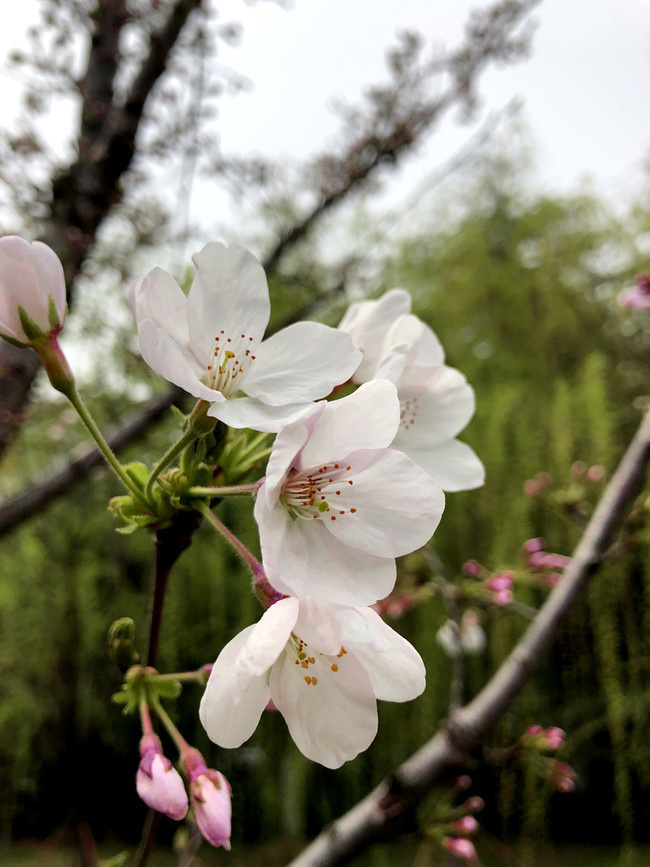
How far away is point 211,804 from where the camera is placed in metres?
0.34

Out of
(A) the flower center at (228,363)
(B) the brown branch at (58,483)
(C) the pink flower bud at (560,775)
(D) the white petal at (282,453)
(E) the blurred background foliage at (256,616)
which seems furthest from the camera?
(E) the blurred background foliage at (256,616)

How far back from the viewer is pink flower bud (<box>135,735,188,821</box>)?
326 millimetres

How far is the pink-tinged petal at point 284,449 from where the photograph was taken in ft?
0.92

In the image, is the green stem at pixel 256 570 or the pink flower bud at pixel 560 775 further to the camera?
the pink flower bud at pixel 560 775

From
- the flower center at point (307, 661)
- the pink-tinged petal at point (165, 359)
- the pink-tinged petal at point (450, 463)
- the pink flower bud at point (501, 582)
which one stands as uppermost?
the pink flower bud at point (501, 582)

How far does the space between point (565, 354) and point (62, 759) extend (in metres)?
3.09

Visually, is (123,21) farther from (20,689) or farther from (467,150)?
(20,689)

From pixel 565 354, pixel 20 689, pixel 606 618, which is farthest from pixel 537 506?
pixel 20 689

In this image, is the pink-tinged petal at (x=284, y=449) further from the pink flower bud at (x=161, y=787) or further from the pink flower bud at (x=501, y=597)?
the pink flower bud at (x=501, y=597)

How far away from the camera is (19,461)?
6.96 feet

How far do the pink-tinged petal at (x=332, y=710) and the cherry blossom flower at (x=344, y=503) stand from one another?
0.06m

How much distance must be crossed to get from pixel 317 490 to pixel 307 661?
0.10m

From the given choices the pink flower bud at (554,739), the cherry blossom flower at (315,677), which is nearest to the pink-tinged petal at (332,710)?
the cherry blossom flower at (315,677)

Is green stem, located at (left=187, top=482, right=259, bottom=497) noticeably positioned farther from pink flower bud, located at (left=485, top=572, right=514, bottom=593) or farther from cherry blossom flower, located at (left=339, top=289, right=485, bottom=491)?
pink flower bud, located at (left=485, top=572, right=514, bottom=593)
